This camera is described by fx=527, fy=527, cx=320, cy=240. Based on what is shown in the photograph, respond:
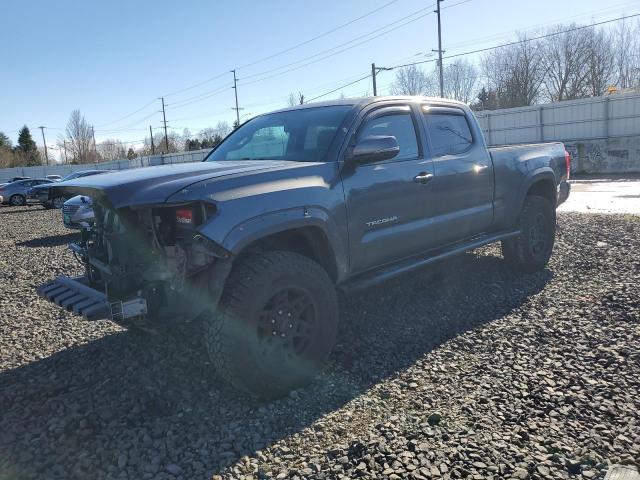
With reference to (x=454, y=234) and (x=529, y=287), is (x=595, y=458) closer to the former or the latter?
(x=454, y=234)

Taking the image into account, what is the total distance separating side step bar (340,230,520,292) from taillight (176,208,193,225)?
1.34 m

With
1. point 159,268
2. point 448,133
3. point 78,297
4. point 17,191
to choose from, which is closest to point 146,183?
point 159,268

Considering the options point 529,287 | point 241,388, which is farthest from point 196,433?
point 529,287

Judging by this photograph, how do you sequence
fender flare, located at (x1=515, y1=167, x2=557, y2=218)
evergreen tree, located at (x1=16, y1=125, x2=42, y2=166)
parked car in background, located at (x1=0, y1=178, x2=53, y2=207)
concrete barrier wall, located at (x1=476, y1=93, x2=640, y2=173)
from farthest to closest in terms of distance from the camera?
evergreen tree, located at (x1=16, y1=125, x2=42, y2=166)
parked car in background, located at (x1=0, y1=178, x2=53, y2=207)
concrete barrier wall, located at (x1=476, y1=93, x2=640, y2=173)
fender flare, located at (x1=515, y1=167, x2=557, y2=218)

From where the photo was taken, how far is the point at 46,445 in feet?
9.87

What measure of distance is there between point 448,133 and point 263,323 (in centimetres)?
287

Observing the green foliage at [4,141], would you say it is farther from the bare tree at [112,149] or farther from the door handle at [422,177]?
the door handle at [422,177]

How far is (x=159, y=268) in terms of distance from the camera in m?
3.31

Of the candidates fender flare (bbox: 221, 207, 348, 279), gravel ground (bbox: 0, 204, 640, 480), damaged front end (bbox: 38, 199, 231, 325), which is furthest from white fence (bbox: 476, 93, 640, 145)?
damaged front end (bbox: 38, 199, 231, 325)

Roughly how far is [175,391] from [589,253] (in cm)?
566

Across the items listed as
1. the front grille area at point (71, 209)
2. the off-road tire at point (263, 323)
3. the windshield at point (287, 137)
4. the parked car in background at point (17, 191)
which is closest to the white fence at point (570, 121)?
the front grille area at point (71, 209)

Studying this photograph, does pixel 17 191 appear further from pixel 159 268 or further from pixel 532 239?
pixel 159 268

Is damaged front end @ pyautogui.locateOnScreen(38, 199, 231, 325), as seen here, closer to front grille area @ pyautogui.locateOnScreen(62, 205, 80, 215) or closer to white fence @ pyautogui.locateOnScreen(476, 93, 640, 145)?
front grille area @ pyautogui.locateOnScreen(62, 205, 80, 215)

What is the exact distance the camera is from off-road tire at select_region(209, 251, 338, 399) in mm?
3191
